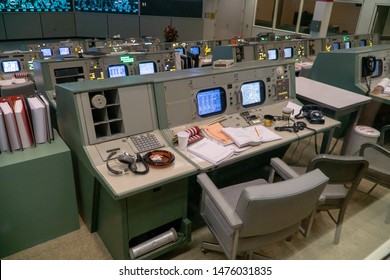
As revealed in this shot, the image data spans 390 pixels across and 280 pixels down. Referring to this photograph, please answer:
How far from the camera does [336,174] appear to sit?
181 centimetres

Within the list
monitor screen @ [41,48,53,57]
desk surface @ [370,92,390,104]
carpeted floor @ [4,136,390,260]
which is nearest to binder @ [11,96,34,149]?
carpeted floor @ [4,136,390,260]

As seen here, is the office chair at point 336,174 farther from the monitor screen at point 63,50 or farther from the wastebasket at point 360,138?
the monitor screen at point 63,50

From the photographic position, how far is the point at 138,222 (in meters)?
1.79

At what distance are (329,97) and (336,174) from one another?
4.24 feet

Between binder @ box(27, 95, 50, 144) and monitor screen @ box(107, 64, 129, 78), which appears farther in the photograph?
monitor screen @ box(107, 64, 129, 78)

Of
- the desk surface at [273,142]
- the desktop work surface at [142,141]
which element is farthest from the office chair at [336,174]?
the desktop work surface at [142,141]

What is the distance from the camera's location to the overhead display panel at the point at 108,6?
9836 millimetres

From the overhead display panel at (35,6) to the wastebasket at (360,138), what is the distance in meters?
10.6

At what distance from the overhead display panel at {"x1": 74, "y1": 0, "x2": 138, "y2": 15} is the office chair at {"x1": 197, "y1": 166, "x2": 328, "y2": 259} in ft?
31.3

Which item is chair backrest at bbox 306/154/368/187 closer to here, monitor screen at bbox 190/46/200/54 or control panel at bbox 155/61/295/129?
control panel at bbox 155/61/295/129

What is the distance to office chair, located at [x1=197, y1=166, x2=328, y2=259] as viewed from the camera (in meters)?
1.33

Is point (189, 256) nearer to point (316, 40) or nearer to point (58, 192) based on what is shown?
point (58, 192)

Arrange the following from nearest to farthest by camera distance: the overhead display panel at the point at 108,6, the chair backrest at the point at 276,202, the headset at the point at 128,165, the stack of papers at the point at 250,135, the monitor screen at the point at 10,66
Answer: the chair backrest at the point at 276,202 → the headset at the point at 128,165 → the stack of papers at the point at 250,135 → the monitor screen at the point at 10,66 → the overhead display panel at the point at 108,6

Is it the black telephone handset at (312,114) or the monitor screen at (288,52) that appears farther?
the monitor screen at (288,52)
